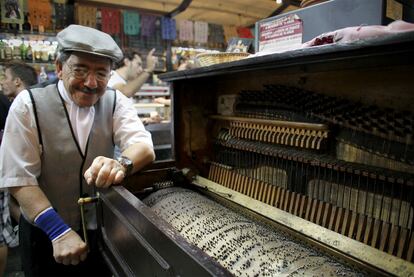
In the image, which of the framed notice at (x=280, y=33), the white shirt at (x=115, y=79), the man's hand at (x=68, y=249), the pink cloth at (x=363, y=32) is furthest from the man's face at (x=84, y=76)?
the white shirt at (x=115, y=79)

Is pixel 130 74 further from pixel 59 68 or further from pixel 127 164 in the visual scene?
pixel 127 164

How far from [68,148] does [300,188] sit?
125cm

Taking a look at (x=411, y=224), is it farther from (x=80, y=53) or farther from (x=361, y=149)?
(x=80, y=53)

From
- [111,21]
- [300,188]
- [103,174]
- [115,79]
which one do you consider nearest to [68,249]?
[103,174]

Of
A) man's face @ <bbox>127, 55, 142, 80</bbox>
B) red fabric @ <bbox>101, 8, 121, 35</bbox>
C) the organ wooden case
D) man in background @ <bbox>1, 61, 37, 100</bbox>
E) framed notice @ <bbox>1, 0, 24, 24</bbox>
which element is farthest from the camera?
red fabric @ <bbox>101, 8, 121, 35</bbox>

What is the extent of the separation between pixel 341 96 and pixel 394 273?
0.70 meters

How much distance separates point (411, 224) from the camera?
3.51 ft

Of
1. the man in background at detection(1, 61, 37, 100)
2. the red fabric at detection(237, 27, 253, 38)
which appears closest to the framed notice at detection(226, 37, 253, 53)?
the man in background at detection(1, 61, 37, 100)

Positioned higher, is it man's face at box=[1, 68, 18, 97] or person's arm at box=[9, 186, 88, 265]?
man's face at box=[1, 68, 18, 97]

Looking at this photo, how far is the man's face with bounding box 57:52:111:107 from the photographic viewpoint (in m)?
1.59

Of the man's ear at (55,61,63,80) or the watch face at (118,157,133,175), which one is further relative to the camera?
the man's ear at (55,61,63,80)

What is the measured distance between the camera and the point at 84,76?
5.32 ft

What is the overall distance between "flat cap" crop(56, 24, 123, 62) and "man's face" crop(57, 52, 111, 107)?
4cm

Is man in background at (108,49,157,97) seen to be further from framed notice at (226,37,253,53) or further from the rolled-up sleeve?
the rolled-up sleeve
